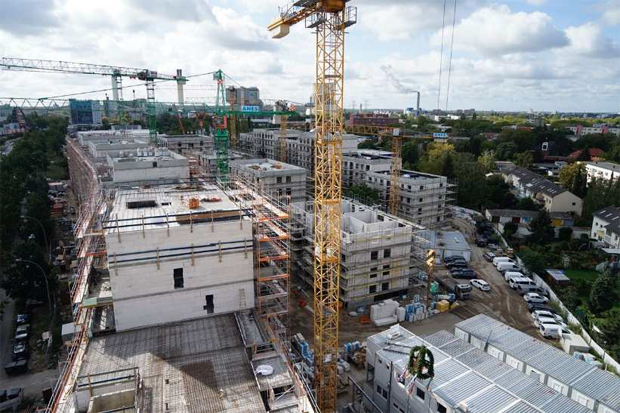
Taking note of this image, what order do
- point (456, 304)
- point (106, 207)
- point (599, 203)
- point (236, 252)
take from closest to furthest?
point (236, 252)
point (106, 207)
point (456, 304)
point (599, 203)

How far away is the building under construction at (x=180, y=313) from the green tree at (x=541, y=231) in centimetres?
3326

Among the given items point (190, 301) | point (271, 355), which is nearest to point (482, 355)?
point (271, 355)

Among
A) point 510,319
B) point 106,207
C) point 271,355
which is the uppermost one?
point 106,207

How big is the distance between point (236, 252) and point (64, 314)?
55.2 feet

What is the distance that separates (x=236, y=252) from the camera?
19844 mm

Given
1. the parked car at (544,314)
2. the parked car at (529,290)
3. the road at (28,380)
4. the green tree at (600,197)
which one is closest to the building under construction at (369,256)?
the parked car at (544,314)

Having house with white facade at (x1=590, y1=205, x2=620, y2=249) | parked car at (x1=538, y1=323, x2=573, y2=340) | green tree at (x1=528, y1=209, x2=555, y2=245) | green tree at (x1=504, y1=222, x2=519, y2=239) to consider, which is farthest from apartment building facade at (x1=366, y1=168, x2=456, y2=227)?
parked car at (x1=538, y1=323, x2=573, y2=340)

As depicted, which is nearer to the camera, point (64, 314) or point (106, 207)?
point (106, 207)

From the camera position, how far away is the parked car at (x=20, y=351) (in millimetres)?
23417

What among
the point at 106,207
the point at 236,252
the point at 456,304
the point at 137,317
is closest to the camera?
the point at 137,317

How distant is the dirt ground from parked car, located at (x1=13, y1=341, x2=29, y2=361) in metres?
15.6

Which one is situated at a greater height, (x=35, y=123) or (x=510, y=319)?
(x=35, y=123)

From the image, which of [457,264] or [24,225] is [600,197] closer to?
[457,264]

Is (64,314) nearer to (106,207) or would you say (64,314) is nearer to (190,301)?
(106,207)
